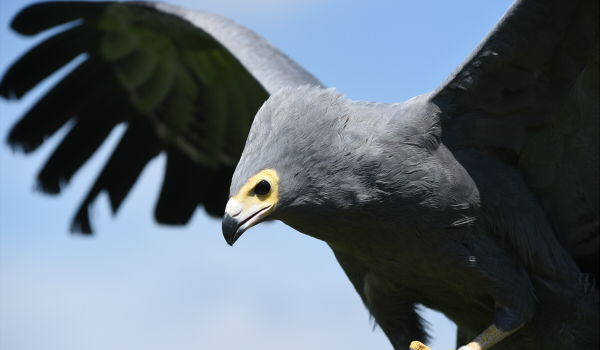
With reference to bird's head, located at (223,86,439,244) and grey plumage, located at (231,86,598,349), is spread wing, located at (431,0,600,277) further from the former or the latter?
bird's head, located at (223,86,439,244)

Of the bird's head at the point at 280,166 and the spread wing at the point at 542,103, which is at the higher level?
the spread wing at the point at 542,103

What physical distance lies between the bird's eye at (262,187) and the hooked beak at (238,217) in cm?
7

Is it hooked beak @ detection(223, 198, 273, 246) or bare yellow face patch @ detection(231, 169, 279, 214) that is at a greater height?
bare yellow face patch @ detection(231, 169, 279, 214)

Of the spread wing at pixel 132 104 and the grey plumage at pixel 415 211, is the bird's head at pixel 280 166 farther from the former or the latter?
the spread wing at pixel 132 104

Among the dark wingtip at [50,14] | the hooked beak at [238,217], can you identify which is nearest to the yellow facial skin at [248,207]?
the hooked beak at [238,217]

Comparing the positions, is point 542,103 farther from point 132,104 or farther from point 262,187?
point 132,104

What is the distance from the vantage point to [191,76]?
21.5ft

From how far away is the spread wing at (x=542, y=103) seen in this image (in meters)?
3.43

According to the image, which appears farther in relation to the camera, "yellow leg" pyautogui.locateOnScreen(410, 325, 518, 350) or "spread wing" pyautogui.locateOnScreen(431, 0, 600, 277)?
"yellow leg" pyautogui.locateOnScreen(410, 325, 518, 350)

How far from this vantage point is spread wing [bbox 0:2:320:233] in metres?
6.44

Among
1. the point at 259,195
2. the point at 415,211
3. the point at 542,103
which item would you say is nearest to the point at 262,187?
the point at 259,195

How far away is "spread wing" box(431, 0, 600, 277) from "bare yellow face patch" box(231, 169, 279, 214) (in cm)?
103

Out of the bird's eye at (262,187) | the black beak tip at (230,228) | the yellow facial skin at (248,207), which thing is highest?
the bird's eye at (262,187)

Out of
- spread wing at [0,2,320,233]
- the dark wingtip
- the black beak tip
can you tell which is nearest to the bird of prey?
the black beak tip
